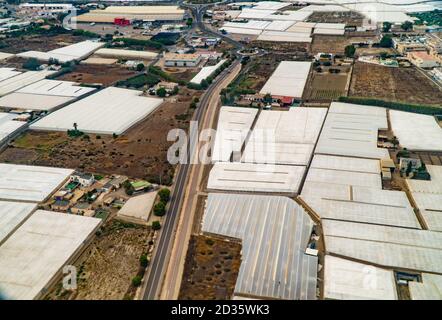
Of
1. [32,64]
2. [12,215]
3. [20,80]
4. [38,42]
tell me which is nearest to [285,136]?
[12,215]

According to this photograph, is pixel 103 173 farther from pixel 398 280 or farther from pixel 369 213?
pixel 398 280

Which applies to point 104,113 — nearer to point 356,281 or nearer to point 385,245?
point 385,245

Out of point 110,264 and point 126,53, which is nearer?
point 110,264

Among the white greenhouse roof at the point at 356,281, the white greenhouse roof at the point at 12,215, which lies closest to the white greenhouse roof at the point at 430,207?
the white greenhouse roof at the point at 356,281

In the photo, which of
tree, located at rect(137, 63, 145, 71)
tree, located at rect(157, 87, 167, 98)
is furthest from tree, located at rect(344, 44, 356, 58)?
tree, located at rect(137, 63, 145, 71)

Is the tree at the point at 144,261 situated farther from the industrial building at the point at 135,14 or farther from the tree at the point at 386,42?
the industrial building at the point at 135,14
